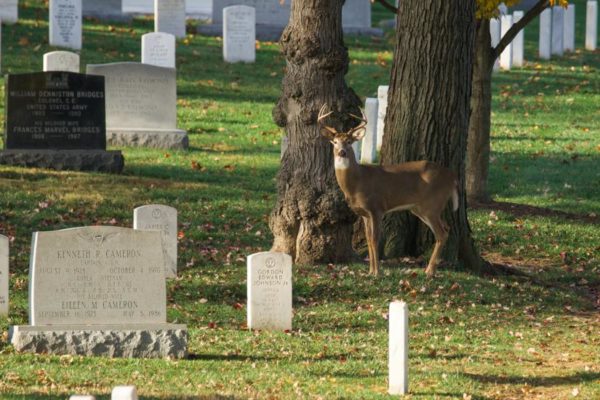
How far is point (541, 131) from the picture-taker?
83.3 feet

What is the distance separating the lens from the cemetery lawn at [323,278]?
32.9 feet

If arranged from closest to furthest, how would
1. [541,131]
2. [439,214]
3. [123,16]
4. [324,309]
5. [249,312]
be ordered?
1. [249,312]
2. [324,309]
3. [439,214]
4. [541,131]
5. [123,16]

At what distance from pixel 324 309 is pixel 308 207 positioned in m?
1.65

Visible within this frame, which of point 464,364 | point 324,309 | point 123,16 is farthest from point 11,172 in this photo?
point 123,16

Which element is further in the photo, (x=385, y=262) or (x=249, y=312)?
(x=385, y=262)

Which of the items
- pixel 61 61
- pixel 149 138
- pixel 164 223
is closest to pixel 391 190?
pixel 164 223

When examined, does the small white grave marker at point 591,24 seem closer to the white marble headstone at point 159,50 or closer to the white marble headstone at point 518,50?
the white marble headstone at point 518,50

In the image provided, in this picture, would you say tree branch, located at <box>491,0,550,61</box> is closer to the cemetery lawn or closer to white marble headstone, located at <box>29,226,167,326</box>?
the cemetery lawn

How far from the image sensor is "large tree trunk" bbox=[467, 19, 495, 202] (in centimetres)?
1853

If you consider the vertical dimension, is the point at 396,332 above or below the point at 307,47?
below

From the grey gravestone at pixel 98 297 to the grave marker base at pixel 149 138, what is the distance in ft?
37.4

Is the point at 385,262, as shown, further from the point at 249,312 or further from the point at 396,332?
the point at 396,332

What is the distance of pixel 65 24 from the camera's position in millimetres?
29438

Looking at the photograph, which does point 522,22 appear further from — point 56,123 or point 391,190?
point 56,123
